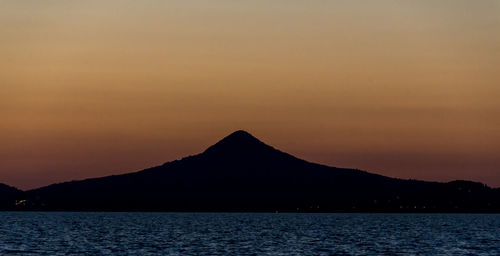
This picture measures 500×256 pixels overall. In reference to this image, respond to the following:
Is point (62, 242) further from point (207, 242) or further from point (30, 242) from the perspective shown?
point (207, 242)

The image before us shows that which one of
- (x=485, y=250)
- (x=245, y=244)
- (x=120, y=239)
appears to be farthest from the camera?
(x=120, y=239)

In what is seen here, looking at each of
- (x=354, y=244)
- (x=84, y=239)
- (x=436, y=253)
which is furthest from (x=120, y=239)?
(x=436, y=253)

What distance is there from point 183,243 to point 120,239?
1572 cm

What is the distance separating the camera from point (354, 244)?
13425cm

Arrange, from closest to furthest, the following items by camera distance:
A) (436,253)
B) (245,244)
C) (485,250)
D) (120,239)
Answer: (436,253)
(485,250)
(245,244)
(120,239)

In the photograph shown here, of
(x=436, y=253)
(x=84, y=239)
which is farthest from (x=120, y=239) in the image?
(x=436, y=253)

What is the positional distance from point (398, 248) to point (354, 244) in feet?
34.4

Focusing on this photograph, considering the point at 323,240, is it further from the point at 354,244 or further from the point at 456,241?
the point at 456,241

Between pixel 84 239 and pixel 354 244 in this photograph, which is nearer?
pixel 354 244

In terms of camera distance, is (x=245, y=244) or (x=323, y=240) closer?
(x=245, y=244)

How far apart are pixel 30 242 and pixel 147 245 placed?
793 inches

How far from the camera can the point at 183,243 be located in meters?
133

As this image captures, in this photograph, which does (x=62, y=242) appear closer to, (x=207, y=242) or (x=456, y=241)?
(x=207, y=242)

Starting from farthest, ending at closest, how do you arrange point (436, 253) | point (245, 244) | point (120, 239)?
point (120, 239)
point (245, 244)
point (436, 253)
